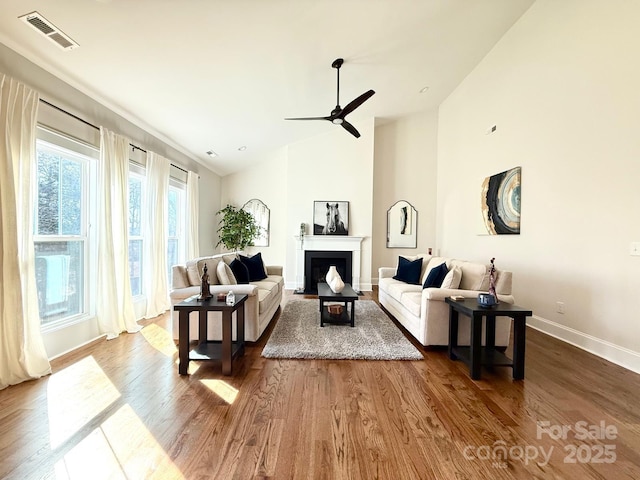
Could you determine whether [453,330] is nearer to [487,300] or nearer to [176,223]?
[487,300]

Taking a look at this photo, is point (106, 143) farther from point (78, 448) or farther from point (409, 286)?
point (409, 286)

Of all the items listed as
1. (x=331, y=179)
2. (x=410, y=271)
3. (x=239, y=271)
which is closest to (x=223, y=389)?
(x=239, y=271)

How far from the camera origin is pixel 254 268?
4203 mm

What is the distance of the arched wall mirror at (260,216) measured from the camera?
7.05 meters

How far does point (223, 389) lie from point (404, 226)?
5.65 metres

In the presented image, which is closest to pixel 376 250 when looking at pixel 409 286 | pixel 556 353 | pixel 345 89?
pixel 409 286

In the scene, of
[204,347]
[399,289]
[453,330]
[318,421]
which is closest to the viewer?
[318,421]

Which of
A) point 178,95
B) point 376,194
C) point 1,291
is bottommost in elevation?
point 1,291

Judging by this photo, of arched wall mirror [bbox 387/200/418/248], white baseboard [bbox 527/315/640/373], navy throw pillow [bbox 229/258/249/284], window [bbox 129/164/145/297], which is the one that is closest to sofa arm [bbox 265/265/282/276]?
navy throw pillow [bbox 229/258/249/284]

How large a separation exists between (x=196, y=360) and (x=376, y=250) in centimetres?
511

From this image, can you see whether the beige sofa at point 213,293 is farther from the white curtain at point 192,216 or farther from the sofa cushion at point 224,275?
the white curtain at point 192,216

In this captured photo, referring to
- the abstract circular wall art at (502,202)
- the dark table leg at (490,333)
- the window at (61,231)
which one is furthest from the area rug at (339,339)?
the abstract circular wall art at (502,202)

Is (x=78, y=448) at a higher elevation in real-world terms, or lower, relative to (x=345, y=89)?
lower

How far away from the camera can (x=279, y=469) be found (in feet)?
4.60
